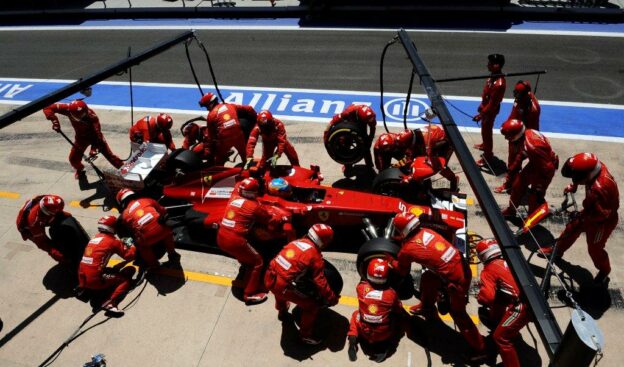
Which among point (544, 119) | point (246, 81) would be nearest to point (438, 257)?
point (544, 119)

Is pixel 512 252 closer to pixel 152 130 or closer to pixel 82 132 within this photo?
pixel 152 130

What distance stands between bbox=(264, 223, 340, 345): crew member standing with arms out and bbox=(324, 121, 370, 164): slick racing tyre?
10.8ft

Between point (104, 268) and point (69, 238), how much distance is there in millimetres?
896

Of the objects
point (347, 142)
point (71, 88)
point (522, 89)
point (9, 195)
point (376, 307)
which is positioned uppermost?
point (71, 88)

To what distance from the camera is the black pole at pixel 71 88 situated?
6.45 metres

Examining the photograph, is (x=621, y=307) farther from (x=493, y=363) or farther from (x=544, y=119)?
(x=544, y=119)

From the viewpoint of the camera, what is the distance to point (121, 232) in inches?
280

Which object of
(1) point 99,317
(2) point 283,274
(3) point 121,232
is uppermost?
(2) point 283,274

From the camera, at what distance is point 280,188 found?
23.3ft

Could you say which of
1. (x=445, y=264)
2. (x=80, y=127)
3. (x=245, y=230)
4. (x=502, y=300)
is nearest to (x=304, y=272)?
(x=245, y=230)

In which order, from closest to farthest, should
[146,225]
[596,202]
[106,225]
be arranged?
[596,202] < [106,225] < [146,225]

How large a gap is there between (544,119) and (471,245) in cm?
569

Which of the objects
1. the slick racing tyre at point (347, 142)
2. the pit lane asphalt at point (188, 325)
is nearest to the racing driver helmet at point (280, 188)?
the pit lane asphalt at point (188, 325)

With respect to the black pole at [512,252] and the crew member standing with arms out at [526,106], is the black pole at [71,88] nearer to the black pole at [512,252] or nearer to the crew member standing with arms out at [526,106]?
the black pole at [512,252]
